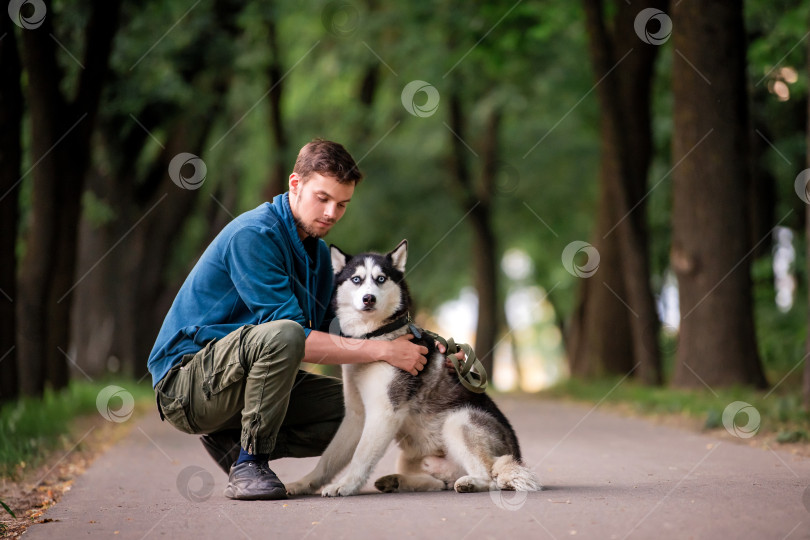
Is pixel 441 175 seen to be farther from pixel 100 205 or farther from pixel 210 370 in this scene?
pixel 210 370

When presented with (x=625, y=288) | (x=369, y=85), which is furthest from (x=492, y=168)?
(x=625, y=288)

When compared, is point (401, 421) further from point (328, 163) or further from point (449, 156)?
point (449, 156)

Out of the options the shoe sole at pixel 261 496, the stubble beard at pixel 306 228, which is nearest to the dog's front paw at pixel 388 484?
the shoe sole at pixel 261 496

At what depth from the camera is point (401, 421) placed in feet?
19.1

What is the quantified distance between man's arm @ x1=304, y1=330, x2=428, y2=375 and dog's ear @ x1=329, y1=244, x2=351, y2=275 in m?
0.66

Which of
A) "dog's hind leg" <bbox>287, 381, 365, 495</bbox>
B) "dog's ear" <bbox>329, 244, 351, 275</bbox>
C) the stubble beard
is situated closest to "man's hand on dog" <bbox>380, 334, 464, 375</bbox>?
"dog's hind leg" <bbox>287, 381, 365, 495</bbox>

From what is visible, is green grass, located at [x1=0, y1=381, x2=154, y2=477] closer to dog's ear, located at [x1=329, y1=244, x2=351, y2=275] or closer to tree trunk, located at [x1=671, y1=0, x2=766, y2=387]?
dog's ear, located at [x1=329, y1=244, x2=351, y2=275]

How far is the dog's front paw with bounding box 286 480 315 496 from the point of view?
19.3ft

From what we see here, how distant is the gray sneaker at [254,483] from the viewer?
5.61 m

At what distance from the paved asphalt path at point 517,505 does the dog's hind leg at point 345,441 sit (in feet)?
0.82

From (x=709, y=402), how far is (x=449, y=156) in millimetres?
14325

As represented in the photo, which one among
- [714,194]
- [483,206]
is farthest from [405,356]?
[483,206]

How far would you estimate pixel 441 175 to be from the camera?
2642cm

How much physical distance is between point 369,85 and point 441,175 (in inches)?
124
